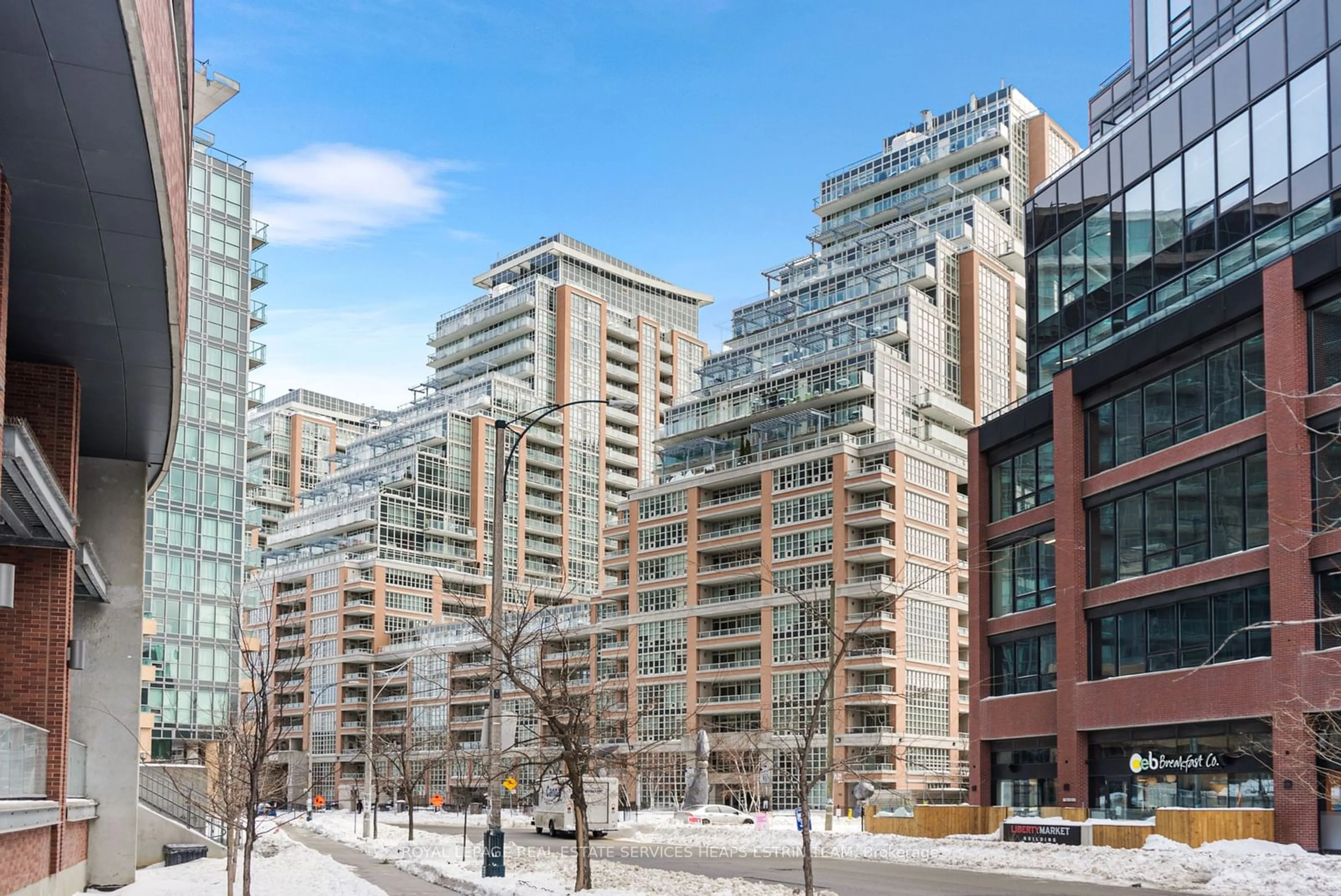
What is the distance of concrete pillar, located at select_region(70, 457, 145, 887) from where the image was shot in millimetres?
27703

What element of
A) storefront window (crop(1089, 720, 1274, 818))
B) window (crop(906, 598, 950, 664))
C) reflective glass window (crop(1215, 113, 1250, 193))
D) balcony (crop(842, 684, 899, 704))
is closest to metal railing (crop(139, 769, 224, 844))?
storefront window (crop(1089, 720, 1274, 818))

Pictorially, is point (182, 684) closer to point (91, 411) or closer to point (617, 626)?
point (617, 626)

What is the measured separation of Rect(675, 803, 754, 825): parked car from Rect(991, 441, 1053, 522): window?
64.5 ft

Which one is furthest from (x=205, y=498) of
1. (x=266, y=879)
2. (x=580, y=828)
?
(x=580, y=828)

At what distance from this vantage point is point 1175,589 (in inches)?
1623

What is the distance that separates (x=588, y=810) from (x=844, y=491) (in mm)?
46692

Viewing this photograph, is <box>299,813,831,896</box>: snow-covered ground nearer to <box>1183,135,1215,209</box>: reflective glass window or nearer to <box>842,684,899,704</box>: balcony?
<box>1183,135,1215,209</box>: reflective glass window

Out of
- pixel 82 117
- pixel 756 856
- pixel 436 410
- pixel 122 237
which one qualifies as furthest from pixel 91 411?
pixel 436 410

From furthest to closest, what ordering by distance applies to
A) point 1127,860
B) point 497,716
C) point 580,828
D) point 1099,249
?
1. point 1099,249
2. point 1127,860
3. point 497,716
4. point 580,828

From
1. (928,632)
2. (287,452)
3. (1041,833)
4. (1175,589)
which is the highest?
(287,452)

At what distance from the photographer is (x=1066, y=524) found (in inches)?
1853

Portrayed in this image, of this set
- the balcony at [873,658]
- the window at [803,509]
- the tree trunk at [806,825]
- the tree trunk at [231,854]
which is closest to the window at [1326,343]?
the tree trunk at [806,825]

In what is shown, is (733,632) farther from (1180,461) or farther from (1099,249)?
(1180,461)

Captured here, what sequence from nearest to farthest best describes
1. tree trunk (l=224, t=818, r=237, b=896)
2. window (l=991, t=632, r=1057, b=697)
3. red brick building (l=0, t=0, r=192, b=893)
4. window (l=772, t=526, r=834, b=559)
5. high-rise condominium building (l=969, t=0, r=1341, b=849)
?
red brick building (l=0, t=0, r=192, b=893) < tree trunk (l=224, t=818, r=237, b=896) < high-rise condominium building (l=969, t=0, r=1341, b=849) < window (l=991, t=632, r=1057, b=697) < window (l=772, t=526, r=834, b=559)
